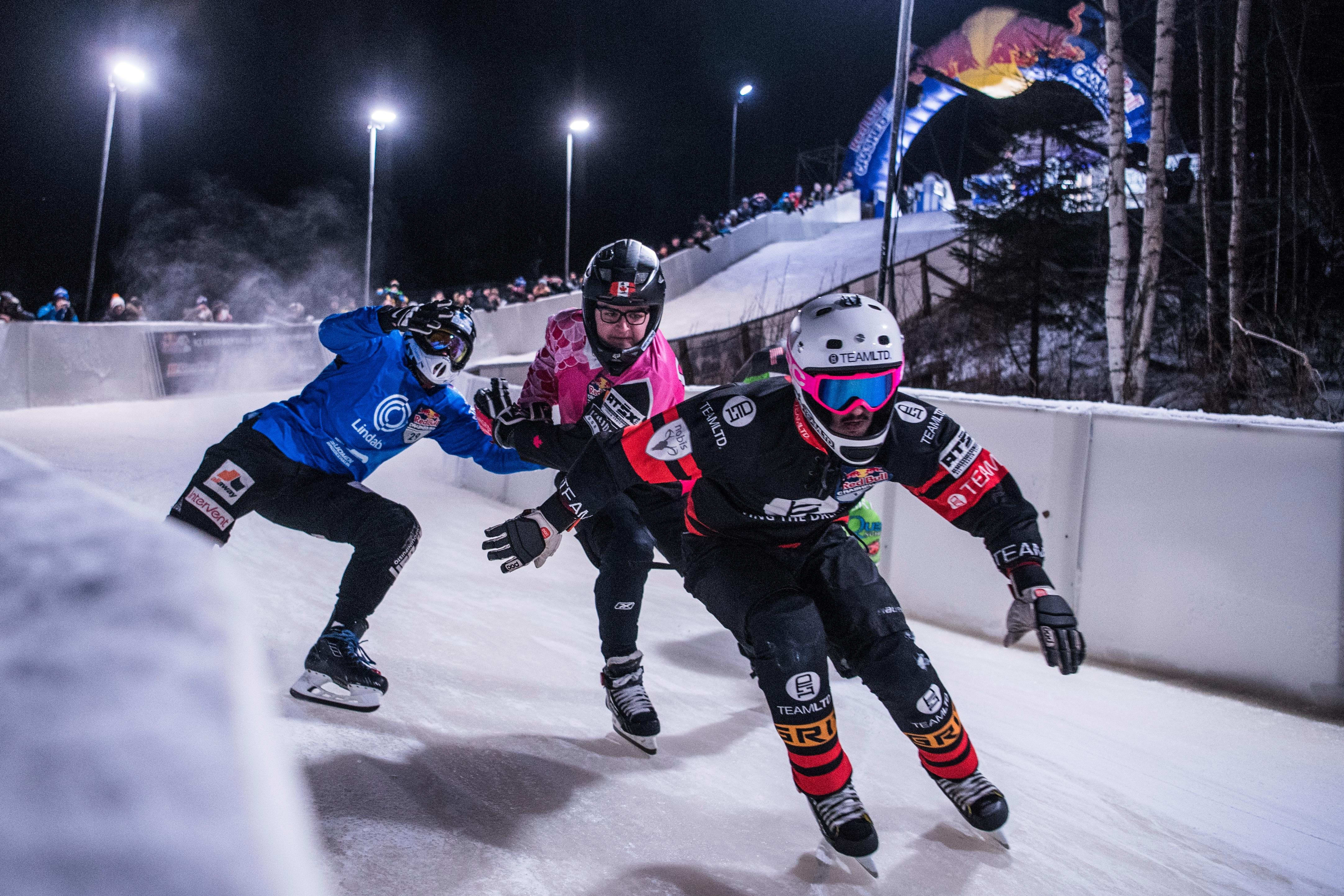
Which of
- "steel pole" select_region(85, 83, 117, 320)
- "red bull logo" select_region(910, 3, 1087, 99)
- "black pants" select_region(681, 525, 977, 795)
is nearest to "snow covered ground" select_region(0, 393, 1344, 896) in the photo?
"black pants" select_region(681, 525, 977, 795)

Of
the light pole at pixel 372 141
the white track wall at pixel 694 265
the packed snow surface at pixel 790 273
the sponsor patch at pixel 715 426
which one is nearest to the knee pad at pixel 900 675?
the sponsor patch at pixel 715 426

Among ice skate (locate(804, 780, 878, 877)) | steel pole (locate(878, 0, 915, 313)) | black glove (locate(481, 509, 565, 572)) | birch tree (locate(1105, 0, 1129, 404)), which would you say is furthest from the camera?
steel pole (locate(878, 0, 915, 313))

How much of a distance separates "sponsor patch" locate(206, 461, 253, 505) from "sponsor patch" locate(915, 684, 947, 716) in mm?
2895

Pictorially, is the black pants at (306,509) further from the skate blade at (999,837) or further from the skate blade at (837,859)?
the skate blade at (999,837)


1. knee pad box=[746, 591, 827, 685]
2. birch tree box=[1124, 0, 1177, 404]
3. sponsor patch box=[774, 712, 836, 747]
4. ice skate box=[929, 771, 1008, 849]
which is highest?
birch tree box=[1124, 0, 1177, 404]

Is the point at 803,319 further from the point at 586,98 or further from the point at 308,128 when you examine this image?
the point at 586,98

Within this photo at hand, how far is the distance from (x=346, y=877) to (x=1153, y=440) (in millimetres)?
4358

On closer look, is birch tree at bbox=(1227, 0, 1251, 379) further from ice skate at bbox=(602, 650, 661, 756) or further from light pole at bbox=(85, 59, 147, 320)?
light pole at bbox=(85, 59, 147, 320)

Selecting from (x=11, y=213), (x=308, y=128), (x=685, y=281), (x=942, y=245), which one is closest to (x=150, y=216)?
(x=11, y=213)

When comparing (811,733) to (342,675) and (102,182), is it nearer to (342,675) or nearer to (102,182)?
(342,675)

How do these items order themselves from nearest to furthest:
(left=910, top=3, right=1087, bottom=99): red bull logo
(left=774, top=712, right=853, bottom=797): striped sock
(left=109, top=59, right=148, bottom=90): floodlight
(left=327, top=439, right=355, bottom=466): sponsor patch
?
1. (left=774, top=712, right=853, bottom=797): striped sock
2. (left=327, top=439, right=355, bottom=466): sponsor patch
3. (left=109, top=59, right=148, bottom=90): floodlight
4. (left=910, top=3, right=1087, bottom=99): red bull logo

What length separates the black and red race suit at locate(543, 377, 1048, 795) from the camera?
2.98 m

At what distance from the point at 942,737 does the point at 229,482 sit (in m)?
3.07

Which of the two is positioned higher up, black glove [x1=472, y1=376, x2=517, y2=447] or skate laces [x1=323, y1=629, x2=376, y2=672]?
black glove [x1=472, y1=376, x2=517, y2=447]
